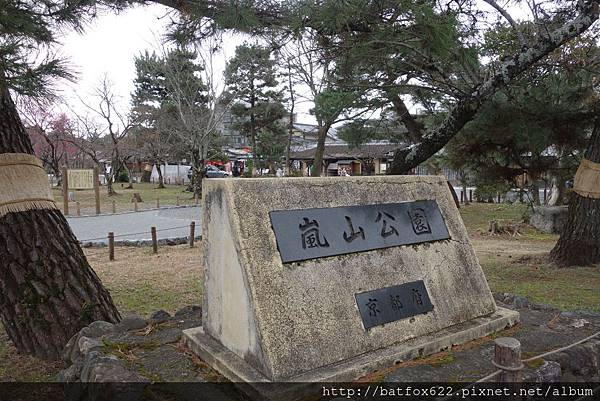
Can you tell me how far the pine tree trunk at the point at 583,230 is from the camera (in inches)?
245

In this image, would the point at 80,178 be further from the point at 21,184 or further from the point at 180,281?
A: the point at 21,184

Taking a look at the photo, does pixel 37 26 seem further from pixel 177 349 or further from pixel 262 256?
pixel 177 349

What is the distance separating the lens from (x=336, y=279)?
8.86 ft

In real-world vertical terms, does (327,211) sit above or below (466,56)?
below

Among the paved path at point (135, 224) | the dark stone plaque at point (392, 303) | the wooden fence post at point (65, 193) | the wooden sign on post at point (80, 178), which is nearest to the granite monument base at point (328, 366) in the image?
the dark stone plaque at point (392, 303)

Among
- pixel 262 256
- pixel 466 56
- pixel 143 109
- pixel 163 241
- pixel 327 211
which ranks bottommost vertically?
pixel 163 241

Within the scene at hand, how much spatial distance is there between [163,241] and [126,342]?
6.77 meters

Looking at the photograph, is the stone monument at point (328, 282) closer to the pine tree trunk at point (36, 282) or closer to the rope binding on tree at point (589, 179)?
the pine tree trunk at point (36, 282)

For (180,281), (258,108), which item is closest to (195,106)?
(258,108)

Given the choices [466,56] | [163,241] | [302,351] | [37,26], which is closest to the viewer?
[302,351]

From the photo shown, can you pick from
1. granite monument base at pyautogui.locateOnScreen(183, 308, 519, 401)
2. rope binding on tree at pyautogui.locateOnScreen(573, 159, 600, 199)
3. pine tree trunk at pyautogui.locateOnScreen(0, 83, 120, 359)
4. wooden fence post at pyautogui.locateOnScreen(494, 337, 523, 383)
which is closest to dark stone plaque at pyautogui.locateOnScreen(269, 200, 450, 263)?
granite monument base at pyautogui.locateOnScreen(183, 308, 519, 401)

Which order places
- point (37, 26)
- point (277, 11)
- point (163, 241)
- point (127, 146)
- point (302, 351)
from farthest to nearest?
point (127, 146) → point (163, 241) → point (277, 11) → point (37, 26) → point (302, 351)

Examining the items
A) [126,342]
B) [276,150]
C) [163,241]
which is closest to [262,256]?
[126,342]

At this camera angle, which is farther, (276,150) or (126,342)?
(276,150)
